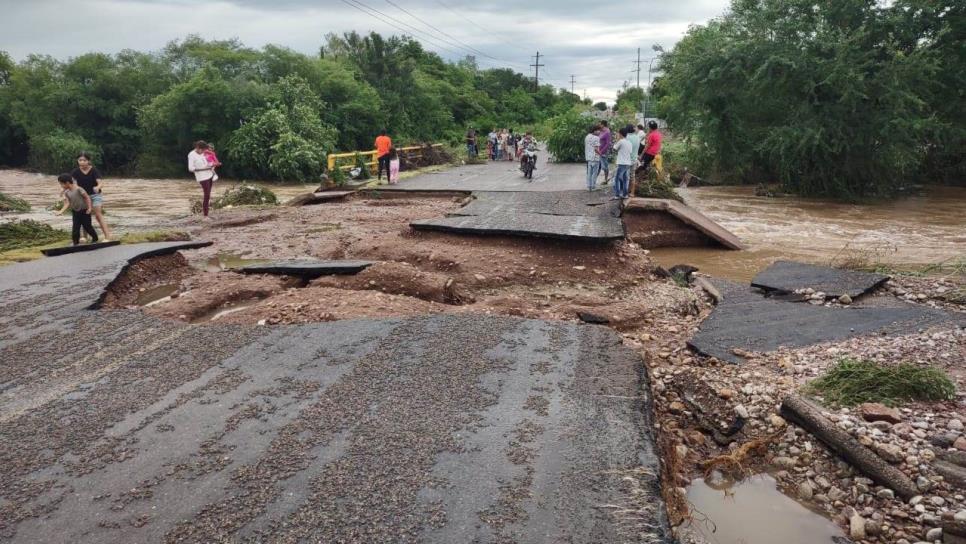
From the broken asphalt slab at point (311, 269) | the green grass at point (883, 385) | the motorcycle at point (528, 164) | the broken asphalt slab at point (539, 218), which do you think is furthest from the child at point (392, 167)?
the green grass at point (883, 385)

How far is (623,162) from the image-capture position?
12.0m

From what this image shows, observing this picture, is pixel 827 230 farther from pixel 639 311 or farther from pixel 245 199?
pixel 245 199

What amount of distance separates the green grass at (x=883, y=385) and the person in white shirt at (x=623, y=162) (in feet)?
26.2

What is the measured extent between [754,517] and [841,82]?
1750 cm

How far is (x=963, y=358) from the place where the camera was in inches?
187

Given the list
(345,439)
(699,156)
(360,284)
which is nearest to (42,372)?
(345,439)

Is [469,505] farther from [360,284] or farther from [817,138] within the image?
[817,138]

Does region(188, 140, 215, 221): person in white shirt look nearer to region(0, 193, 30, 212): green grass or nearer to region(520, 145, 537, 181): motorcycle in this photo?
region(0, 193, 30, 212): green grass

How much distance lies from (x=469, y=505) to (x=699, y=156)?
24.0m

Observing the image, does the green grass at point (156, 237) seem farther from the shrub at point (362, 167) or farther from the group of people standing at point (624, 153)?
the shrub at point (362, 167)

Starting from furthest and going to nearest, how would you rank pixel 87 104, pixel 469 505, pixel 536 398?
pixel 87 104 → pixel 536 398 → pixel 469 505

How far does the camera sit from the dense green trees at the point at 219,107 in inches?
1063

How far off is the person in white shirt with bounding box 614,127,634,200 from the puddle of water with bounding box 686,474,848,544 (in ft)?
28.8

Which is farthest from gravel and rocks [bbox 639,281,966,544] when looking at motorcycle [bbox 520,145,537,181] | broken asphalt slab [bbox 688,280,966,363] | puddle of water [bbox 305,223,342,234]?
motorcycle [bbox 520,145,537,181]
